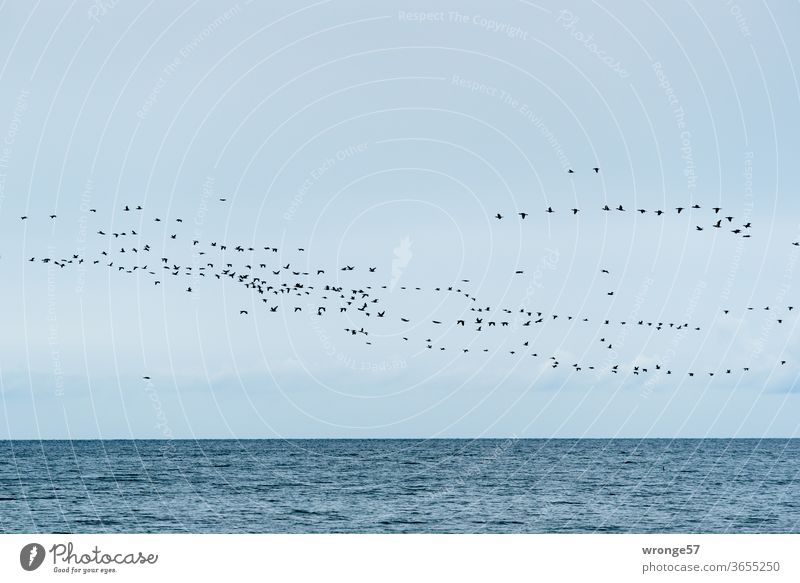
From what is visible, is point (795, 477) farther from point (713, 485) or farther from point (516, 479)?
point (516, 479)

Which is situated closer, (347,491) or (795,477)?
(347,491)

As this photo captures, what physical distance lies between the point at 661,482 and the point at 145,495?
66.3 m

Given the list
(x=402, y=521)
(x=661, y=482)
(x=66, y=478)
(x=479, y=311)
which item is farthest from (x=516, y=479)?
(x=479, y=311)

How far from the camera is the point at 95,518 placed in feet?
318

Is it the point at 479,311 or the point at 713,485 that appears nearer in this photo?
the point at 479,311

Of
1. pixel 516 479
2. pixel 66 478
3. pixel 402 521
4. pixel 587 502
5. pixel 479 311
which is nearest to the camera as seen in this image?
pixel 479 311

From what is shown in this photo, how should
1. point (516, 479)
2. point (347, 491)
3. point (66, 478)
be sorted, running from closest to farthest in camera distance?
point (347, 491) < point (516, 479) < point (66, 478)
